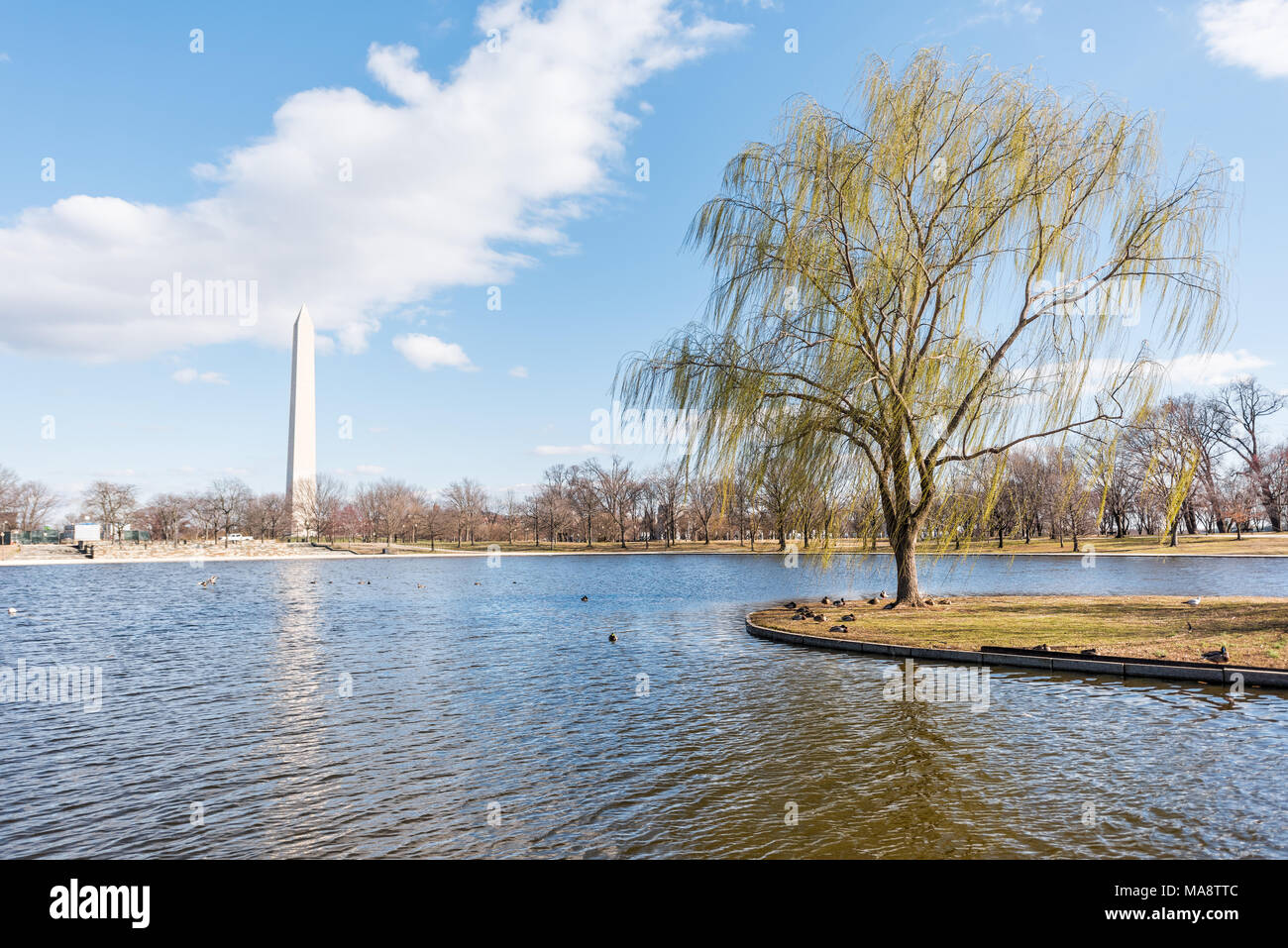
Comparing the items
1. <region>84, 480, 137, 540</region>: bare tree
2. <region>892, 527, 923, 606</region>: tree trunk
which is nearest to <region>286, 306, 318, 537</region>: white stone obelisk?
<region>84, 480, 137, 540</region>: bare tree

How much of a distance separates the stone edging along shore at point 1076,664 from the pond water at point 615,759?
14.0 inches

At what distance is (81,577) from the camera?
161ft

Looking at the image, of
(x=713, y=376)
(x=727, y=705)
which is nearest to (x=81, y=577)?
(x=713, y=376)

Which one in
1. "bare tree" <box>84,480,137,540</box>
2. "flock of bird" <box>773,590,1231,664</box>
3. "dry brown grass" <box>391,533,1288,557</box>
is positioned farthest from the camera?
"bare tree" <box>84,480,137,540</box>

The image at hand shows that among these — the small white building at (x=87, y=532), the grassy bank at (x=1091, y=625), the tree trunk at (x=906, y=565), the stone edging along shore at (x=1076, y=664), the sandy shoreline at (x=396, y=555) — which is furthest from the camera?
the small white building at (x=87, y=532)

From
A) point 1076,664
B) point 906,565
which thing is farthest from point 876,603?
point 1076,664

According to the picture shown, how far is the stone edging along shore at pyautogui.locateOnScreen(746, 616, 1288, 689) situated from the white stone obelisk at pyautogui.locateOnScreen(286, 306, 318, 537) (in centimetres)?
7483

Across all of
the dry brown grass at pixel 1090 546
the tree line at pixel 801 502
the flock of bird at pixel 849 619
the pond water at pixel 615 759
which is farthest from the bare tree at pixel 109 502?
the pond water at pixel 615 759

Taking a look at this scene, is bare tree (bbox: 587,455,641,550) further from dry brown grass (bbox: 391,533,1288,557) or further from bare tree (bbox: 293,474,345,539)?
bare tree (bbox: 293,474,345,539)

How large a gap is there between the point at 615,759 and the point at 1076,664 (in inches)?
359

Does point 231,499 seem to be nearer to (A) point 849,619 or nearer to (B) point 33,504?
(B) point 33,504

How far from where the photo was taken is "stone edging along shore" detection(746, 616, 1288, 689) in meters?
11.7

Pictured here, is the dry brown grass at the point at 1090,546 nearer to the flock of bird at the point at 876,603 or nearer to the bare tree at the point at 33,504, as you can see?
the flock of bird at the point at 876,603

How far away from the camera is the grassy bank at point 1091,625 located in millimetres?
13789
